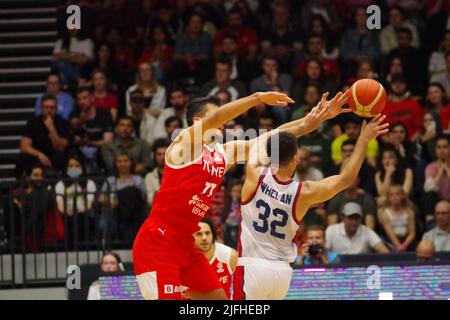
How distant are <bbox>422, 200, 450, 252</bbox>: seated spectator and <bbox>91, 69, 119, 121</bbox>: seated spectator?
493 centimetres

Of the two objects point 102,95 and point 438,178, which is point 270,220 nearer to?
point 438,178

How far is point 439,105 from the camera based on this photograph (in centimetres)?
1548

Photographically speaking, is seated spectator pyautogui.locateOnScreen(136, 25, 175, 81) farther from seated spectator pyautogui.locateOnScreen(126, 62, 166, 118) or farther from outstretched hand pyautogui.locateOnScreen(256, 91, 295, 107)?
outstretched hand pyautogui.locateOnScreen(256, 91, 295, 107)

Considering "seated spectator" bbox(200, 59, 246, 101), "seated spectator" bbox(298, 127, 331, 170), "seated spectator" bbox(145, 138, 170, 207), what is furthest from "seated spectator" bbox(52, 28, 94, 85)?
"seated spectator" bbox(298, 127, 331, 170)

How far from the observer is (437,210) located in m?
13.4

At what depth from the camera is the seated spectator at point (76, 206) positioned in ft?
45.3

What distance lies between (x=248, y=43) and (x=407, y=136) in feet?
10.4

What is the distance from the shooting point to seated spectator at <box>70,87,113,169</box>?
15.2 meters

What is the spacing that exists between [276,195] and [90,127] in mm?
7054

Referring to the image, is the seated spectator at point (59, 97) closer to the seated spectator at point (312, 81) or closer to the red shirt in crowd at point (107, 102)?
the red shirt in crowd at point (107, 102)

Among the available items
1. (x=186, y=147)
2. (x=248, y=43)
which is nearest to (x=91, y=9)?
(x=248, y=43)

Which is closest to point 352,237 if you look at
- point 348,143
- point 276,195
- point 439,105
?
point 348,143

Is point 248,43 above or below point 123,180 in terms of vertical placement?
above
